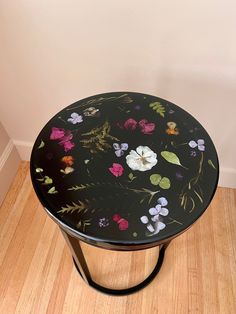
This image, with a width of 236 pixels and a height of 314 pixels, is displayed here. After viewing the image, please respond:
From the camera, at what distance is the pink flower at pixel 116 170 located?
26.2 inches

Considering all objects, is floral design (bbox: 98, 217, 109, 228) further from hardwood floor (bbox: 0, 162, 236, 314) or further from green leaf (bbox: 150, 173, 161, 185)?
hardwood floor (bbox: 0, 162, 236, 314)

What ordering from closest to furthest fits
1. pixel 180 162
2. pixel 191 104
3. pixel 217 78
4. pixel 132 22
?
pixel 180 162
pixel 132 22
pixel 217 78
pixel 191 104

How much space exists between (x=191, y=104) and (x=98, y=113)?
0.40 metres

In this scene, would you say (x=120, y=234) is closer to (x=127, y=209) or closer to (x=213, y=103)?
(x=127, y=209)

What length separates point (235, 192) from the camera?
1.31 metres

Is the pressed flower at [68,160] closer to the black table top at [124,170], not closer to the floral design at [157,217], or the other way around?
the black table top at [124,170]

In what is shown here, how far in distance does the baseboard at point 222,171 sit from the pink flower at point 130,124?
645 millimetres

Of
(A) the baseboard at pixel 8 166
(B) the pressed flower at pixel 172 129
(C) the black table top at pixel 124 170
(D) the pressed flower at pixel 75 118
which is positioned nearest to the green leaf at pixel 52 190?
(C) the black table top at pixel 124 170

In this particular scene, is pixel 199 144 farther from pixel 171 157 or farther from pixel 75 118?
pixel 75 118

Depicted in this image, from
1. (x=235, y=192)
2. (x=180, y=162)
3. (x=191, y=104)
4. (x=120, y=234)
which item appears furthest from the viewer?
(x=235, y=192)

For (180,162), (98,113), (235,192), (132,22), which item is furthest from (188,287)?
(132,22)

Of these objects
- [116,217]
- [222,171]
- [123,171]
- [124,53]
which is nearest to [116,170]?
[123,171]

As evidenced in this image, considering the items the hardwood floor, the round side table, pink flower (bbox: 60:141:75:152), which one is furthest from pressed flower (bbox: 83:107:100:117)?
the hardwood floor

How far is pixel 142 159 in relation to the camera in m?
0.69
